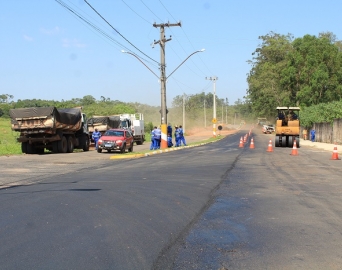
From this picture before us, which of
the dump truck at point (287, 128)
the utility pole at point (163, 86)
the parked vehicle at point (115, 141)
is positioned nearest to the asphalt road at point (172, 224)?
the parked vehicle at point (115, 141)

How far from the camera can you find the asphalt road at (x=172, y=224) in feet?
18.3

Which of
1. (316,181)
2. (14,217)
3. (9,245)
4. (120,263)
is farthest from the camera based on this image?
(316,181)

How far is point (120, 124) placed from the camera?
42875mm

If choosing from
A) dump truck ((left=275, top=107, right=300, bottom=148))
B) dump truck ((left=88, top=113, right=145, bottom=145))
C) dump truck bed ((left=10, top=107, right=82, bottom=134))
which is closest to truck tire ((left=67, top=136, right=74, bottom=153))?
dump truck bed ((left=10, top=107, right=82, bottom=134))

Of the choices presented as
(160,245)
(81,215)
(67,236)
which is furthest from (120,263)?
(81,215)

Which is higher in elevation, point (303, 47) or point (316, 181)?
point (303, 47)

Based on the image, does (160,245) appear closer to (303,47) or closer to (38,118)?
(38,118)

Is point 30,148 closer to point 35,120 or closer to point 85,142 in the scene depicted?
point 35,120

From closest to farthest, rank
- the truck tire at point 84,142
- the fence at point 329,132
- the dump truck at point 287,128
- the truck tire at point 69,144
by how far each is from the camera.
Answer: the truck tire at point 69,144
the truck tire at point 84,142
the dump truck at point 287,128
the fence at point 329,132

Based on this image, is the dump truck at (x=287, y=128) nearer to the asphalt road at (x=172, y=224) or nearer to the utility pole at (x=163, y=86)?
the utility pole at (x=163, y=86)

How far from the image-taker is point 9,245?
618cm

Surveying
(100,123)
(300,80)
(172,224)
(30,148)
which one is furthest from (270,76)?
(172,224)

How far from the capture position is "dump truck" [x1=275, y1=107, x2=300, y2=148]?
34.3 metres

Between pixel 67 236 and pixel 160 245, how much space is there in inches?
55.7
